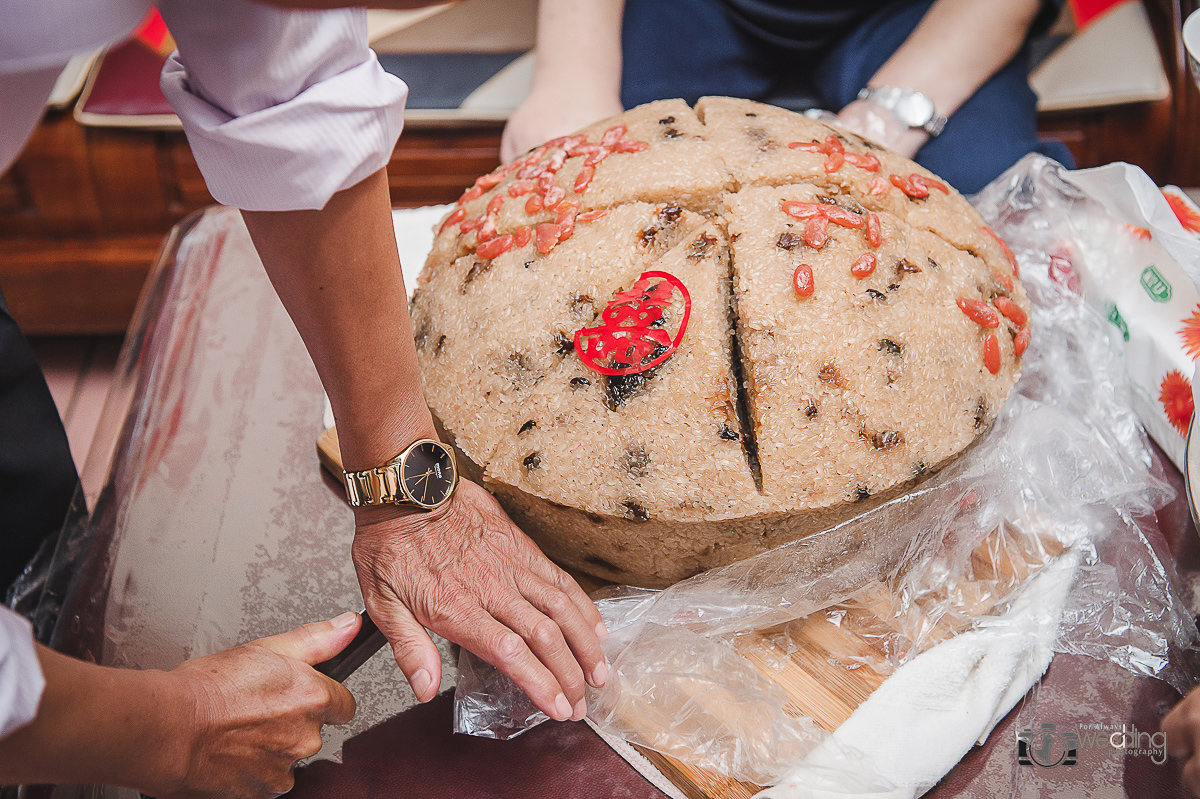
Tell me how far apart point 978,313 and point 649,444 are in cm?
52

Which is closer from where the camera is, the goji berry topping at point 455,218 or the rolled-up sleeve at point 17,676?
the rolled-up sleeve at point 17,676

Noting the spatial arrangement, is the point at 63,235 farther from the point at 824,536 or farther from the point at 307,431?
the point at 824,536

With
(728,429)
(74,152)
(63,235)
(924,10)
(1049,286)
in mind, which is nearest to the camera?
(728,429)

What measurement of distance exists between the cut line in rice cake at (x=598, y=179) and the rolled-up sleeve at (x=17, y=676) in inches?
31.6

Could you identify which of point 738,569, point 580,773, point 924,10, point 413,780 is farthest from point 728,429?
point 924,10

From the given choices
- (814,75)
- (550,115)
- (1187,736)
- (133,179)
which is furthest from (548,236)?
(133,179)

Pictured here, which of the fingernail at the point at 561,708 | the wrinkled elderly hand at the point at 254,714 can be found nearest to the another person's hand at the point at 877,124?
the fingernail at the point at 561,708

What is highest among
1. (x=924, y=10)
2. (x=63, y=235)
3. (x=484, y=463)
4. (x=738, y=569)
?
(x=924, y=10)

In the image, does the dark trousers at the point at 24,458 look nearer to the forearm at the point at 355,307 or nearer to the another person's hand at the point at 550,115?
the forearm at the point at 355,307

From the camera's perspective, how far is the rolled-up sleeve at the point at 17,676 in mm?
660

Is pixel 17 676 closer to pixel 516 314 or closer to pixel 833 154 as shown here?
pixel 516 314

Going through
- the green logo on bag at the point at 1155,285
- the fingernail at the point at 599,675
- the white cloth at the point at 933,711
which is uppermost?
the green logo on bag at the point at 1155,285

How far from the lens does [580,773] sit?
3.77 ft

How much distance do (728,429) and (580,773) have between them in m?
0.50
